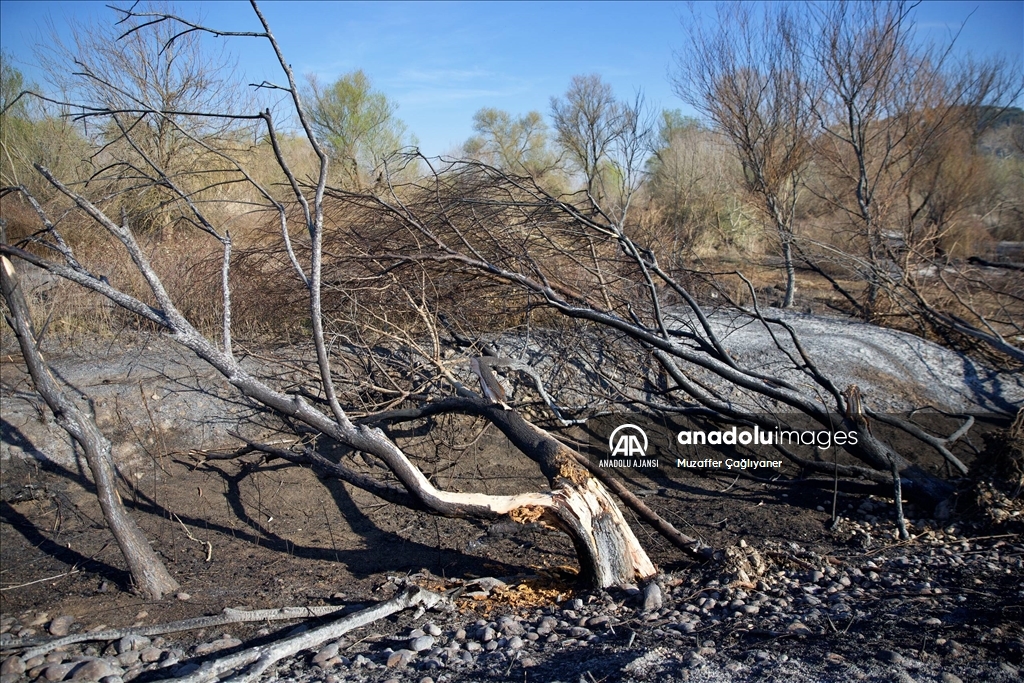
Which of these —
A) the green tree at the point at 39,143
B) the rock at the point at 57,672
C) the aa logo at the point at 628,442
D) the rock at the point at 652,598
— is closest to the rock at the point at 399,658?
the rock at the point at 652,598

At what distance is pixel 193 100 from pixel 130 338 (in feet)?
15.7

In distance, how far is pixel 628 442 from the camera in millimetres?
6391

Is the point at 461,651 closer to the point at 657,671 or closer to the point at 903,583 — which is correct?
the point at 657,671

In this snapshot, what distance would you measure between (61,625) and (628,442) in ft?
14.3

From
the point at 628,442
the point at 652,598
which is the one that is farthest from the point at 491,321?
the point at 652,598

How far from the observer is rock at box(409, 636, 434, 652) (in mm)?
3449

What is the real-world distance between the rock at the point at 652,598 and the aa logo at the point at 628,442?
243 cm

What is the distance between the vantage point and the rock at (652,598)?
149 inches

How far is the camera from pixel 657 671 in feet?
9.57

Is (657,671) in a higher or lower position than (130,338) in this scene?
lower

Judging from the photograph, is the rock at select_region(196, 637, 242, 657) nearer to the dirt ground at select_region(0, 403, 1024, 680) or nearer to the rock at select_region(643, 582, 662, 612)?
the dirt ground at select_region(0, 403, 1024, 680)

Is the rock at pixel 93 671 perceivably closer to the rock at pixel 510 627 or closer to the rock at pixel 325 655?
the rock at pixel 325 655

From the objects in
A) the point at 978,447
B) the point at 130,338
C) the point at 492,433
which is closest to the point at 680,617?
the point at 492,433

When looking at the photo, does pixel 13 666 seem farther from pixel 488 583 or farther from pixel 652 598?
pixel 652 598
